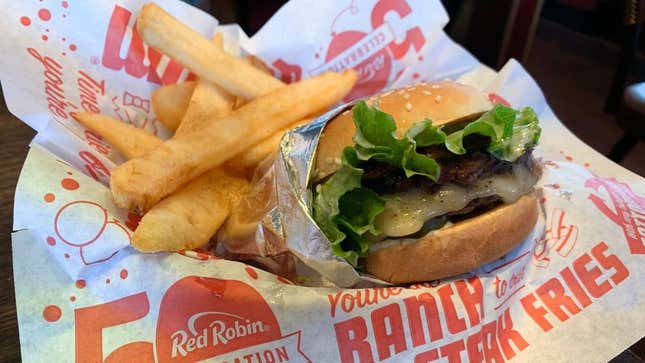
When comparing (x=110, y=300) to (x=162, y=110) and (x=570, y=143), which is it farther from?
(x=570, y=143)

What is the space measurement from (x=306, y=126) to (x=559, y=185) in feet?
2.59

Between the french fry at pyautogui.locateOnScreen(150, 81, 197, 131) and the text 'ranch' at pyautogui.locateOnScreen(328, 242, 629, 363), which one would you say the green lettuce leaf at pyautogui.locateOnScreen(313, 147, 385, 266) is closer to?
the text 'ranch' at pyautogui.locateOnScreen(328, 242, 629, 363)

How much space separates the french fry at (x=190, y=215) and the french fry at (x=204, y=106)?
150mm

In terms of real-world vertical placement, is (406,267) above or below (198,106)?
below

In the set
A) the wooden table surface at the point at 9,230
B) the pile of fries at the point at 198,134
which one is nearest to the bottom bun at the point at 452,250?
the wooden table surface at the point at 9,230

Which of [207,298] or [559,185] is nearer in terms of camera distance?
[207,298]

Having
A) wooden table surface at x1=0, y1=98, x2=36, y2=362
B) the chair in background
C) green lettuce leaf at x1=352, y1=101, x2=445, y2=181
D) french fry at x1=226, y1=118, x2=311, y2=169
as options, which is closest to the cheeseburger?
green lettuce leaf at x1=352, y1=101, x2=445, y2=181

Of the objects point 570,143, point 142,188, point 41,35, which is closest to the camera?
Result: point 142,188

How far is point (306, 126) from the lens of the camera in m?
1.34

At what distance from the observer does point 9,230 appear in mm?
1345

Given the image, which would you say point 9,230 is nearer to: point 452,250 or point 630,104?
point 452,250

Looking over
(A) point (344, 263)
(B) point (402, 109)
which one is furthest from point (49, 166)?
(B) point (402, 109)

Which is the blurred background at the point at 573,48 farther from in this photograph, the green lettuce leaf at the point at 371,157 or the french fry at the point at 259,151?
the french fry at the point at 259,151

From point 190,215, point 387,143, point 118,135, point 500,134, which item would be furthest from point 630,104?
point 118,135
